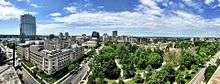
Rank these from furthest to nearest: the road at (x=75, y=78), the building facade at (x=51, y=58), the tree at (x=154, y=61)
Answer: the building facade at (x=51, y=58) → the tree at (x=154, y=61) → the road at (x=75, y=78)

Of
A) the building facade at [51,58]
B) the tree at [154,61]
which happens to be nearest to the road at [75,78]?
the building facade at [51,58]

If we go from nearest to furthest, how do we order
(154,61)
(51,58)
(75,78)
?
(75,78) < (51,58) < (154,61)

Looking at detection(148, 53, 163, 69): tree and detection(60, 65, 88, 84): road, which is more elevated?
detection(148, 53, 163, 69): tree

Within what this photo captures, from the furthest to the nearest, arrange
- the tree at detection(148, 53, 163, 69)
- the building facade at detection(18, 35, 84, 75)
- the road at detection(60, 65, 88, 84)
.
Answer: the building facade at detection(18, 35, 84, 75) < the tree at detection(148, 53, 163, 69) < the road at detection(60, 65, 88, 84)

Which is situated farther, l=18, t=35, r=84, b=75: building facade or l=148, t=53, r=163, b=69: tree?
l=18, t=35, r=84, b=75: building facade

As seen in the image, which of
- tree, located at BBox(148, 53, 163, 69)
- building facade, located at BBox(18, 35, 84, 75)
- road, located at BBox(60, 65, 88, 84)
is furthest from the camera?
building facade, located at BBox(18, 35, 84, 75)

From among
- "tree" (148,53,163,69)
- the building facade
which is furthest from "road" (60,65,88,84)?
"tree" (148,53,163,69)

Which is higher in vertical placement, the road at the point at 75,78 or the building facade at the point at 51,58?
the building facade at the point at 51,58

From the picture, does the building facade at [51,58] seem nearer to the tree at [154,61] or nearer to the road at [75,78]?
the road at [75,78]

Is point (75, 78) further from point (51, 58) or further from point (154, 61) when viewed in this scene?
point (154, 61)

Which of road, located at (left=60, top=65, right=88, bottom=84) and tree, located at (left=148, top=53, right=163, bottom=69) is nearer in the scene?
road, located at (left=60, top=65, right=88, bottom=84)

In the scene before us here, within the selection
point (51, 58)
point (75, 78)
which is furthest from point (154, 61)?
point (51, 58)

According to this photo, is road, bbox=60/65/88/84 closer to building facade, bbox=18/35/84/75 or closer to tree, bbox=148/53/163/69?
building facade, bbox=18/35/84/75
